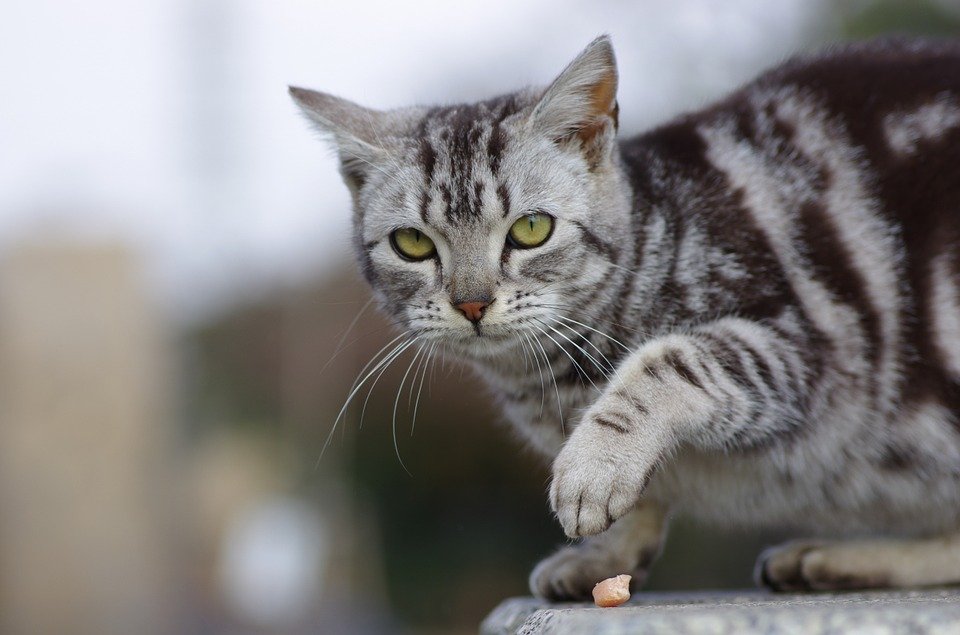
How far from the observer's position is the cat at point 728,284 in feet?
7.46

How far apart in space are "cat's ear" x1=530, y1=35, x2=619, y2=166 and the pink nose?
0.45 m

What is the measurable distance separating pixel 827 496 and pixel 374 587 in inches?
261

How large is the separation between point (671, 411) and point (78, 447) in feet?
24.9

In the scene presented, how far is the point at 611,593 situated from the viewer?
1.96 m

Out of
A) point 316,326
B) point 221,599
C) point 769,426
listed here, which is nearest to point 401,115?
point 769,426

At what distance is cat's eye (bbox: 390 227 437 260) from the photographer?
2377 millimetres

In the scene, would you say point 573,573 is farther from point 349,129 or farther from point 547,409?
point 349,129

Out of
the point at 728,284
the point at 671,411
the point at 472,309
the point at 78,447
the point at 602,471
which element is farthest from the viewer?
the point at 78,447

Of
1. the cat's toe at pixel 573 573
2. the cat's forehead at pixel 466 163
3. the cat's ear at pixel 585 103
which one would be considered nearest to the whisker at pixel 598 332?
the cat's forehead at pixel 466 163

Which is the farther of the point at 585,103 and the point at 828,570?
the point at 828,570

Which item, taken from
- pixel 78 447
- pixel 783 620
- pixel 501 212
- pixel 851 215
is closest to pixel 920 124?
pixel 851 215

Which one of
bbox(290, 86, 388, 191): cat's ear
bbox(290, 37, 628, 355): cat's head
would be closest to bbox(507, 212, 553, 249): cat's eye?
bbox(290, 37, 628, 355): cat's head

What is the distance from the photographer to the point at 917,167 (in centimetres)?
242

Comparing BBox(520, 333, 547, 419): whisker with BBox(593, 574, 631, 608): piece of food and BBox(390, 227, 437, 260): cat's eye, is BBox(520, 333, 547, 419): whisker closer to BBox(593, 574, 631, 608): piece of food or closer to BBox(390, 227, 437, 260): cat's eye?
BBox(390, 227, 437, 260): cat's eye
